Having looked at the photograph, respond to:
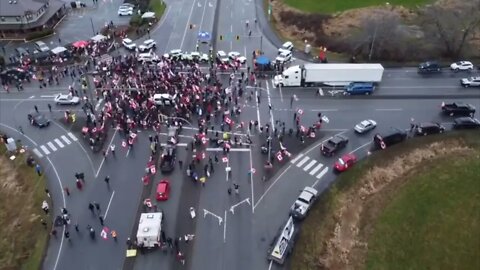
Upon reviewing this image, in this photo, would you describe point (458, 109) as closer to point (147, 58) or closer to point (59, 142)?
point (147, 58)

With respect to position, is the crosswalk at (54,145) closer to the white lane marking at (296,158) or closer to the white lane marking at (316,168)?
the white lane marking at (296,158)

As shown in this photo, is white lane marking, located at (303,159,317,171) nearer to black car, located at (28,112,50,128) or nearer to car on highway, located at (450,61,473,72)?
car on highway, located at (450,61,473,72)

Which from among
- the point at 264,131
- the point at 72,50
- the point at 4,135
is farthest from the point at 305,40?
the point at 4,135

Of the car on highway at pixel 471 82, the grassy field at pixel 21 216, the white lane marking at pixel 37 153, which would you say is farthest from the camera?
the car on highway at pixel 471 82

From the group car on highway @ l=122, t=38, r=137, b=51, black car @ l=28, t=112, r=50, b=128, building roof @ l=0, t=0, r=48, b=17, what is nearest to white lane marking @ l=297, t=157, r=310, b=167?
black car @ l=28, t=112, r=50, b=128

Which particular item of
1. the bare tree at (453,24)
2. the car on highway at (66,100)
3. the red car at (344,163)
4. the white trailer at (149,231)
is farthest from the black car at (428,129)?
the car on highway at (66,100)

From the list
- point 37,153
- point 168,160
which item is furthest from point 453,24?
point 37,153

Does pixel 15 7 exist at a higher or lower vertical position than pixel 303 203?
higher
